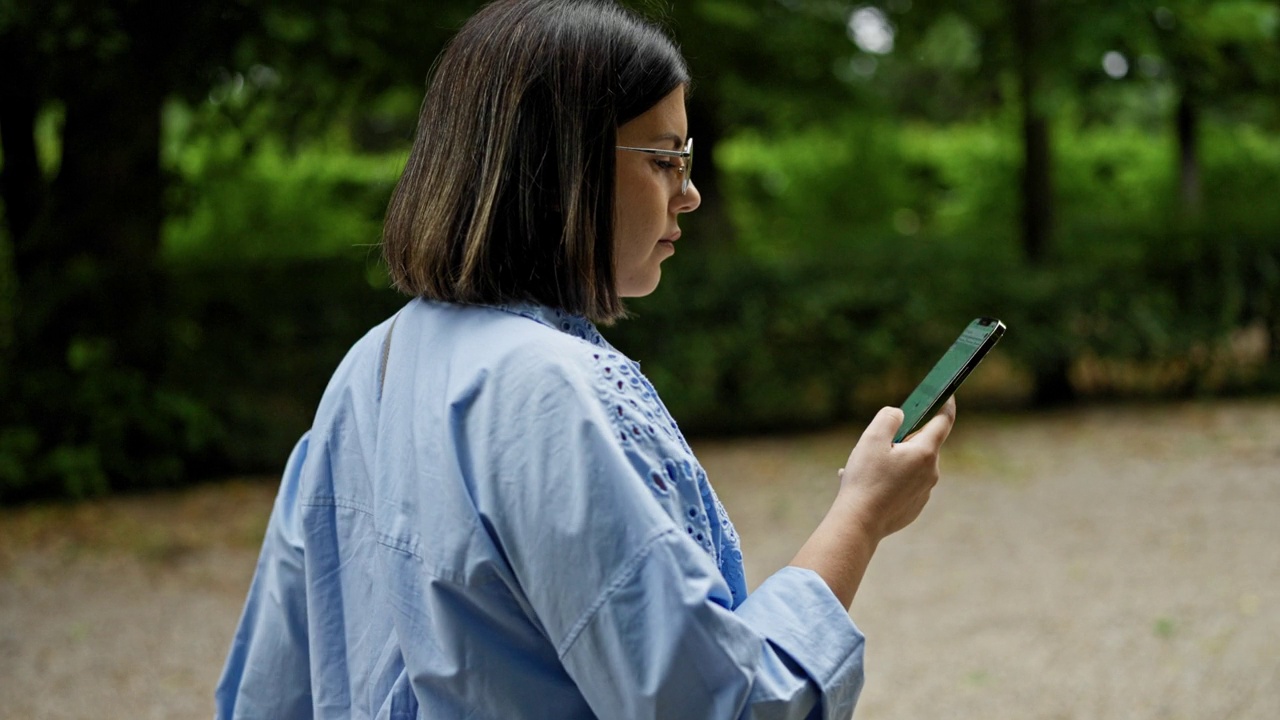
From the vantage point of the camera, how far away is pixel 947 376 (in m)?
1.62

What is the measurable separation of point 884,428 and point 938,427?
0.08 metres

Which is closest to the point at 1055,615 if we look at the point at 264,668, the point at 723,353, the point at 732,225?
the point at 723,353

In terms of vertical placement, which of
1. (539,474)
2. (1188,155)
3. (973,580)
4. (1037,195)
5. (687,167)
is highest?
(687,167)

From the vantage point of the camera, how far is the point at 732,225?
1210cm

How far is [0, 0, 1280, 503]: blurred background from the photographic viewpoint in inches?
306

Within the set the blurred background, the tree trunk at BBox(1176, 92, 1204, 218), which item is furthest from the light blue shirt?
the tree trunk at BBox(1176, 92, 1204, 218)

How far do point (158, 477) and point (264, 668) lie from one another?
23.1 feet

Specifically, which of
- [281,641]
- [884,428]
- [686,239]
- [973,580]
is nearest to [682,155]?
[884,428]

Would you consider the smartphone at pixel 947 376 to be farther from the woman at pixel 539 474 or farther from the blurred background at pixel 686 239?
the blurred background at pixel 686 239

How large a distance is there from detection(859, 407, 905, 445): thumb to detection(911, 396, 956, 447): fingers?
1.2 inches

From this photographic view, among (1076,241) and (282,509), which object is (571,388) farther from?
(1076,241)

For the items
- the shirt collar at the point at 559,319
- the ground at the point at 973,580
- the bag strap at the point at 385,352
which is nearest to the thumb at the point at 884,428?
the shirt collar at the point at 559,319

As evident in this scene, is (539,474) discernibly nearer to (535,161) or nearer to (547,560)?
(547,560)

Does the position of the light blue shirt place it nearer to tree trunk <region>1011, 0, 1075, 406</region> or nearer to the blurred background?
the blurred background
